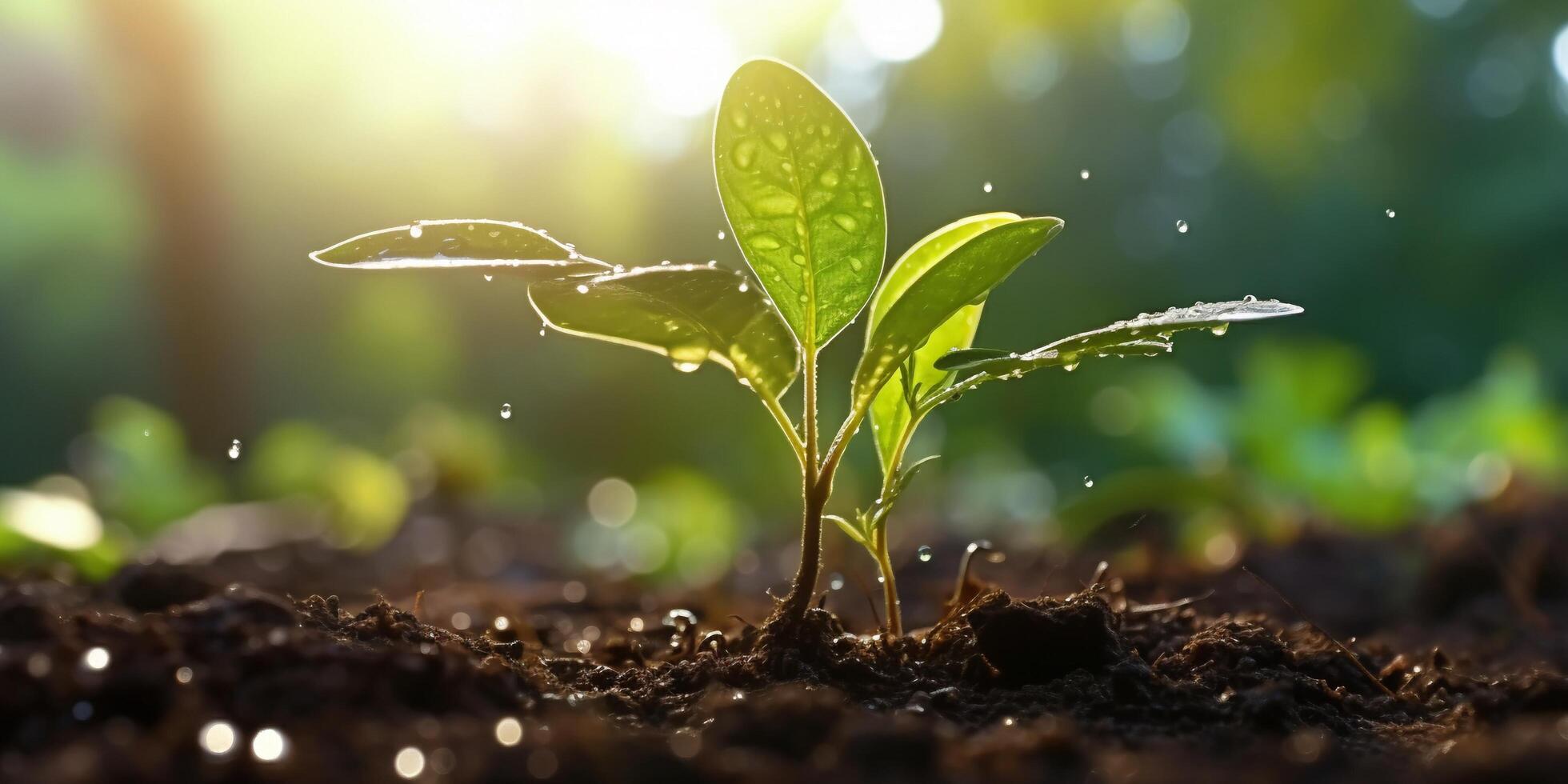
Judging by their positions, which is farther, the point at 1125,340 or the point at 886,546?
the point at 886,546

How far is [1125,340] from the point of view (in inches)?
39.0

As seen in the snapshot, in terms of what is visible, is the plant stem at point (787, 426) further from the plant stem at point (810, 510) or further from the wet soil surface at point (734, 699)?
the wet soil surface at point (734, 699)

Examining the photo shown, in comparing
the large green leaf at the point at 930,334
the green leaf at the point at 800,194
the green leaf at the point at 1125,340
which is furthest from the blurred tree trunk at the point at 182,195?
the green leaf at the point at 1125,340

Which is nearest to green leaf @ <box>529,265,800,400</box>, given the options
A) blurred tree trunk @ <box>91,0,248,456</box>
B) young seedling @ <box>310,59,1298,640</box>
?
young seedling @ <box>310,59,1298,640</box>

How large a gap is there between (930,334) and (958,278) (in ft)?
0.41

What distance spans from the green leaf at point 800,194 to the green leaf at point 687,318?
40 mm

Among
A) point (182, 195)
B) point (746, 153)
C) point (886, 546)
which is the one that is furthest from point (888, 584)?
point (182, 195)

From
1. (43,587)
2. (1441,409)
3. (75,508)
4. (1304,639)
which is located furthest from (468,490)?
(1441,409)

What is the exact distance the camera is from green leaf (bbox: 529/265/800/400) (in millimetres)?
953

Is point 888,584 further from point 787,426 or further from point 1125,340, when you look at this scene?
point 1125,340

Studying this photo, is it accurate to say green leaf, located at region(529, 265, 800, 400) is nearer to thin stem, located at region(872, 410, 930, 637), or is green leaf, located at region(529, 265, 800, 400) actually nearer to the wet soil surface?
thin stem, located at region(872, 410, 930, 637)

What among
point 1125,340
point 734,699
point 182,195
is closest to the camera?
point 734,699

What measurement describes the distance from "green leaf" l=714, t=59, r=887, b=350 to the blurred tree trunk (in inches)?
290

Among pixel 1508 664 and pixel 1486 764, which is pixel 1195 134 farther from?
pixel 1486 764
